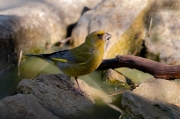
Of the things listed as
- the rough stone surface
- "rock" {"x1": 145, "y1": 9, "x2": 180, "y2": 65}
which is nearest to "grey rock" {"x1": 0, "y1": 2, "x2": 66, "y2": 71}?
the rough stone surface

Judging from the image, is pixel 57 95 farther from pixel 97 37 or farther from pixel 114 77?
pixel 114 77

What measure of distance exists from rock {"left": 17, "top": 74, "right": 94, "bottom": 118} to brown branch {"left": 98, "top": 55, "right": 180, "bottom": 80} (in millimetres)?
1133

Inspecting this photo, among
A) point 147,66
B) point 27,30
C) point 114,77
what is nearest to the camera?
point 147,66

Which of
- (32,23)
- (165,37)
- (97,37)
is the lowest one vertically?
(165,37)

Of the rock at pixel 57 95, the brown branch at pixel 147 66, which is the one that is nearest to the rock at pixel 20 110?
the rock at pixel 57 95

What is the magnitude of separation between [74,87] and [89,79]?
1.11 meters

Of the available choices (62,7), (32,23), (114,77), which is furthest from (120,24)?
(32,23)

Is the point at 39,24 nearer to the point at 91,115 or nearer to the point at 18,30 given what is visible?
the point at 18,30

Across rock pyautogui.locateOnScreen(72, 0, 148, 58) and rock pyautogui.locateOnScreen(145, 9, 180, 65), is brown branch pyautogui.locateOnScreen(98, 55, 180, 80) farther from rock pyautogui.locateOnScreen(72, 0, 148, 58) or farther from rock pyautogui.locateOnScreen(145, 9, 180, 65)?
rock pyautogui.locateOnScreen(145, 9, 180, 65)

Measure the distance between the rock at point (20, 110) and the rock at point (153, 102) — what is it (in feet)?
2.93

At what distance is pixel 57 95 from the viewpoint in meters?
3.88

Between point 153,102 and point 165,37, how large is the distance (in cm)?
292

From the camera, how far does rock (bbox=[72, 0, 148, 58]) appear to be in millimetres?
5938

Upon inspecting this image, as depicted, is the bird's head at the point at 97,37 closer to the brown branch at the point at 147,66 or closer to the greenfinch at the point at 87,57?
the greenfinch at the point at 87,57
